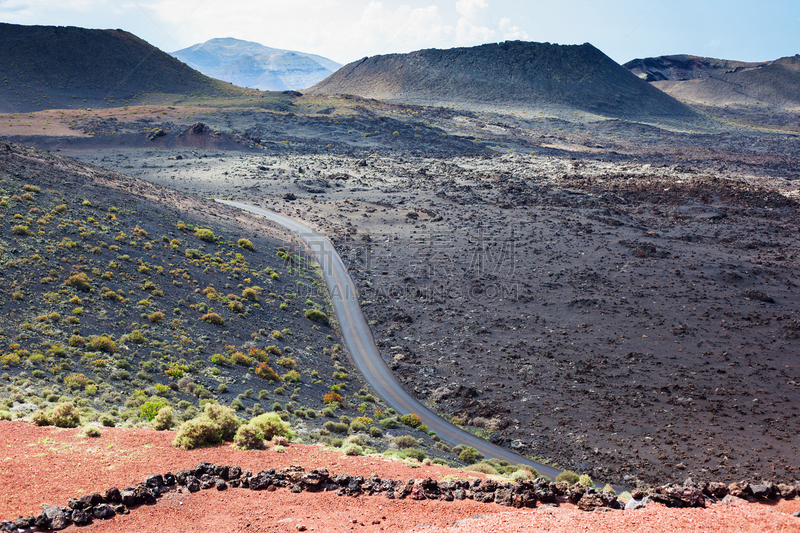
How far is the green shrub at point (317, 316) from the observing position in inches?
1486

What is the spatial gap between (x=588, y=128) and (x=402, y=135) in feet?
197

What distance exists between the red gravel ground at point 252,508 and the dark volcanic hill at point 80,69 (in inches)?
4702

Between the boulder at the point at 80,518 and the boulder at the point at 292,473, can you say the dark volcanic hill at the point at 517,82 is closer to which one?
the boulder at the point at 292,473

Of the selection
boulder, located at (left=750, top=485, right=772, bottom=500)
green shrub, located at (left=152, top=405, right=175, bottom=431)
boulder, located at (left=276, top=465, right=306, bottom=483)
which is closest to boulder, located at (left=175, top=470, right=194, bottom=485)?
boulder, located at (left=276, top=465, right=306, bottom=483)

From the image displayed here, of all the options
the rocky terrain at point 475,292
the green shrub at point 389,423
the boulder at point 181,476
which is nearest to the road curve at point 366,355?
the rocky terrain at point 475,292

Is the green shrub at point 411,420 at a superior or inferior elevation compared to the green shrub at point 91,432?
inferior

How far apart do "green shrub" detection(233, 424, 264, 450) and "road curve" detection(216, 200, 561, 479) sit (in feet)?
43.2

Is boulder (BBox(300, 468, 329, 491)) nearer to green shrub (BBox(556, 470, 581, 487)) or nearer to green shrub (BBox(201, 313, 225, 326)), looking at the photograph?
green shrub (BBox(556, 470, 581, 487))

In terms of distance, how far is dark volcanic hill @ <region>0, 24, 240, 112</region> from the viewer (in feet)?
368

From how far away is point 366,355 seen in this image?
35.2m

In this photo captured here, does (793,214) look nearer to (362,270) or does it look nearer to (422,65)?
(362,270)

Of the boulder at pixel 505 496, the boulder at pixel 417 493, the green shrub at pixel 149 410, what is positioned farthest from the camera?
the green shrub at pixel 149 410

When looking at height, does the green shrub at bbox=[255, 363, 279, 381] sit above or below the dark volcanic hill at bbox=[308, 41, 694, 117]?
below

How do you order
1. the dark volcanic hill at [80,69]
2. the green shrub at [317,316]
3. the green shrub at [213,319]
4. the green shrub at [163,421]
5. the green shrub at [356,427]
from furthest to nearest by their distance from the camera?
the dark volcanic hill at [80,69]
the green shrub at [317,316]
the green shrub at [213,319]
the green shrub at [356,427]
the green shrub at [163,421]
